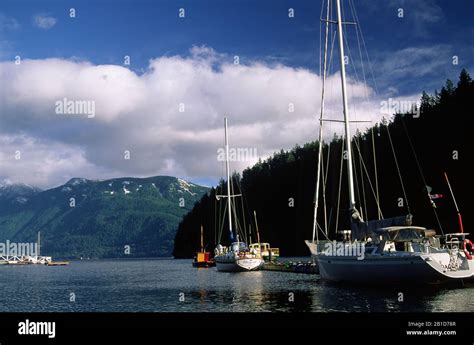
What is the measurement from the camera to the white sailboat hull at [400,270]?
36.4 meters

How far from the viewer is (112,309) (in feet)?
122

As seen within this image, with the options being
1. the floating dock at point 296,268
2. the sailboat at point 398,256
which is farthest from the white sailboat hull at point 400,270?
the floating dock at point 296,268

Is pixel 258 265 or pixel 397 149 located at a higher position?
pixel 397 149

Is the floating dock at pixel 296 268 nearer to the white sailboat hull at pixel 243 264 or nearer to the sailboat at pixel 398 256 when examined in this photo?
the white sailboat hull at pixel 243 264

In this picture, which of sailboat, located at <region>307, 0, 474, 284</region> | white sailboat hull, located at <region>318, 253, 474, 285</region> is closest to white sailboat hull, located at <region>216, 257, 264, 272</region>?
Answer: sailboat, located at <region>307, 0, 474, 284</region>

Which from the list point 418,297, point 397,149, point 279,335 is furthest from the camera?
point 397,149

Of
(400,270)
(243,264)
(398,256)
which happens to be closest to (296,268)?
(243,264)

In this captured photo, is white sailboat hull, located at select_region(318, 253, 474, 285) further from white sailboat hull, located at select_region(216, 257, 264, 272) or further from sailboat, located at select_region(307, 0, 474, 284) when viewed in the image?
white sailboat hull, located at select_region(216, 257, 264, 272)

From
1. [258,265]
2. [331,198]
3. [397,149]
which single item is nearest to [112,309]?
[258,265]

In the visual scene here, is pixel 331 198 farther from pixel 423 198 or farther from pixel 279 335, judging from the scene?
pixel 279 335

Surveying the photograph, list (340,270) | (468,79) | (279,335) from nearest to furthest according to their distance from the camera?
(279,335), (340,270), (468,79)

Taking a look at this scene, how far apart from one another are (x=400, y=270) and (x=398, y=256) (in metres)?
1.14

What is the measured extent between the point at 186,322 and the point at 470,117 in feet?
303

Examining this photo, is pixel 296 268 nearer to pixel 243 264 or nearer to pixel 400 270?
pixel 243 264
